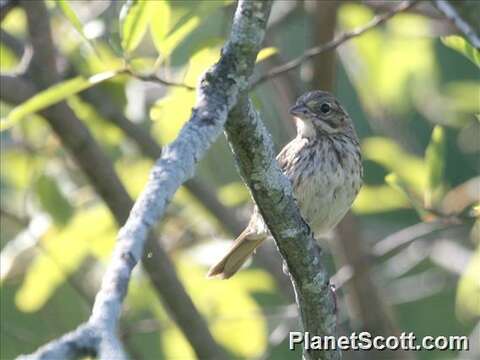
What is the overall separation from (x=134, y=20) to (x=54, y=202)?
1.84 metres

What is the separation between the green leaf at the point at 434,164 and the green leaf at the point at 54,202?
1656 millimetres

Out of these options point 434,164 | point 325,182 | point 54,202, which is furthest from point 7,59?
point 434,164

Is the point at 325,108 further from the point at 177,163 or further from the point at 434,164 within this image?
the point at 177,163

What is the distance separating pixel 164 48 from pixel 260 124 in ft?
3.83

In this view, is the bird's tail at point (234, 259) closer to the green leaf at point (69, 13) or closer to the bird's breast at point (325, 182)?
the bird's breast at point (325, 182)

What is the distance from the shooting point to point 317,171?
5328mm

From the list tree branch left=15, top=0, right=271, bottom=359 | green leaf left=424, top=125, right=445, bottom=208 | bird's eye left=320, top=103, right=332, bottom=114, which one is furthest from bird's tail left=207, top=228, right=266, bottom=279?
tree branch left=15, top=0, right=271, bottom=359

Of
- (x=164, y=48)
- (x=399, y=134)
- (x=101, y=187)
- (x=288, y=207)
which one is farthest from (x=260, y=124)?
(x=399, y=134)

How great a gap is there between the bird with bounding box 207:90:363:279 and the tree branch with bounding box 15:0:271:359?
2.21m

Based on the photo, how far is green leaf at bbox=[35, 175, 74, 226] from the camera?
18.3 feet

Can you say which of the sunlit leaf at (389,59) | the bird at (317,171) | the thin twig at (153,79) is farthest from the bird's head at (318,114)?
the thin twig at (153,79)

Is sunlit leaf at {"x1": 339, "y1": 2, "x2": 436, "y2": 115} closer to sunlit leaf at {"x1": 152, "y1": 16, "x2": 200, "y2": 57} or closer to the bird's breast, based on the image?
the bird's breast

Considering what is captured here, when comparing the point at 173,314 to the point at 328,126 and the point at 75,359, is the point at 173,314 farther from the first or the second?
the point at 75,359

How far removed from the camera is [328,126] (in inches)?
226
